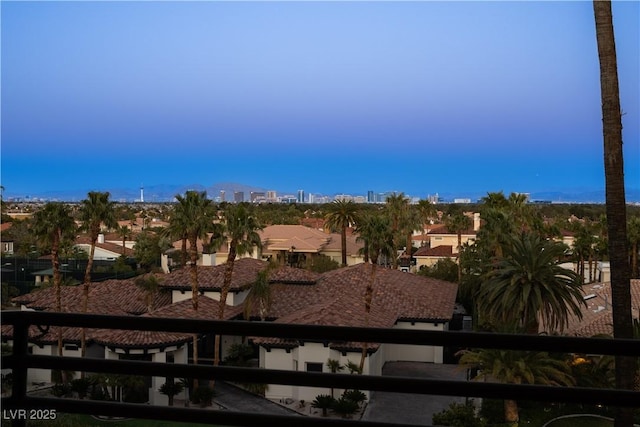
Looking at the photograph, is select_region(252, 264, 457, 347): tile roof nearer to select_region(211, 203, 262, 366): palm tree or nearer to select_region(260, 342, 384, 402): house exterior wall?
select_region(260, 342, 384, 402): house exterior wall

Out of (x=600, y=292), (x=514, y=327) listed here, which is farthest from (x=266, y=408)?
(x=600, y=292)

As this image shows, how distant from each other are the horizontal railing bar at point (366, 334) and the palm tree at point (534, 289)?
77.5ft

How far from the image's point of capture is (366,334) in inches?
88.8

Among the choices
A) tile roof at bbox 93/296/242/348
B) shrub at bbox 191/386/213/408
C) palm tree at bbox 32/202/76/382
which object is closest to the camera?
shrub at bbox 191/386/213/408

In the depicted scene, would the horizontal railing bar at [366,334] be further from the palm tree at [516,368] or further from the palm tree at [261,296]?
the palm tree at [261,296]

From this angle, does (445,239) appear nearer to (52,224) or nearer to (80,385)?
(52,224)

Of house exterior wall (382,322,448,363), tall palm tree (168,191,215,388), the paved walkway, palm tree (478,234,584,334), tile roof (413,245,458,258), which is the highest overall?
tall palm tree (168,191,215,388)

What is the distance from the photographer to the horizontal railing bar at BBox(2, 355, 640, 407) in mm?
2186

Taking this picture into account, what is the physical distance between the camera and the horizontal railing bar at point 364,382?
2.19 meters

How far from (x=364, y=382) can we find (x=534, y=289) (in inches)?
951

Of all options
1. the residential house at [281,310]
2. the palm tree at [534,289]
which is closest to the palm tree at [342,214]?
the residential house at [281,310]

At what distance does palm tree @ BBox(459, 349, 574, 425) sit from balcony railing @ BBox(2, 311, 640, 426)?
19.7 m

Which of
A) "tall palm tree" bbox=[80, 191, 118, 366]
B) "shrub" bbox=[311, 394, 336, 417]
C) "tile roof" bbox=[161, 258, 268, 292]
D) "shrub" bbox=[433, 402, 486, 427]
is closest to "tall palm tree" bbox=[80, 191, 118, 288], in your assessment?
"tall palm tree" bbox=[80, 191, 118, 366]

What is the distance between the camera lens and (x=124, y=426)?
671 inches
